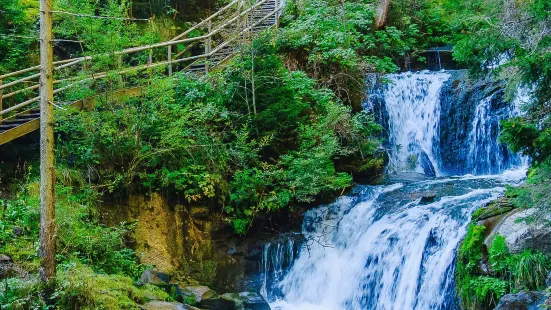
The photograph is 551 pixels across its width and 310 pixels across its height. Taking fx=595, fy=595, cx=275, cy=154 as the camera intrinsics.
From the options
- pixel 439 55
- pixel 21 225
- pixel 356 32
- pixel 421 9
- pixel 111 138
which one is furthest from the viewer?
pixel 421 9

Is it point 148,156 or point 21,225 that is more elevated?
point 148,156

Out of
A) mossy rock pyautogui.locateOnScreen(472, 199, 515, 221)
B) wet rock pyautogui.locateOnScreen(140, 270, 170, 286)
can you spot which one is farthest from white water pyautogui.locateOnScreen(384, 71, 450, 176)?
wet rock pyautogui.locateOnScreen(140, 270, 170, 286)

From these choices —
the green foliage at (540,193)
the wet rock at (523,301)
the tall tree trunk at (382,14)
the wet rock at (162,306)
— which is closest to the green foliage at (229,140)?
the wet rock at (162,306)

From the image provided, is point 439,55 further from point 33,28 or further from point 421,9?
point 33,28

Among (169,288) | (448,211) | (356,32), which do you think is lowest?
(169,288)

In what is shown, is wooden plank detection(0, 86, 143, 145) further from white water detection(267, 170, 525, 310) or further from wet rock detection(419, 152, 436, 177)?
wet rock detection(419, 152, 436, 177)

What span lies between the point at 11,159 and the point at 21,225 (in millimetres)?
2674

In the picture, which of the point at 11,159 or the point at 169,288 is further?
the point at 11,159

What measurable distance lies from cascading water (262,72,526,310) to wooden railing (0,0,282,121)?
4.90 metres

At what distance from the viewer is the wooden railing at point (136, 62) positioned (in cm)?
1180

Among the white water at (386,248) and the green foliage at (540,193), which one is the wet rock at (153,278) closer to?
the white water at (386,248)

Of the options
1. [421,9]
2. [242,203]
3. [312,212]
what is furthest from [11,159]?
[421,9]

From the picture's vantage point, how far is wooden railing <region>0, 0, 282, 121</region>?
464 inches

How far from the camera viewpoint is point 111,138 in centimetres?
1180
